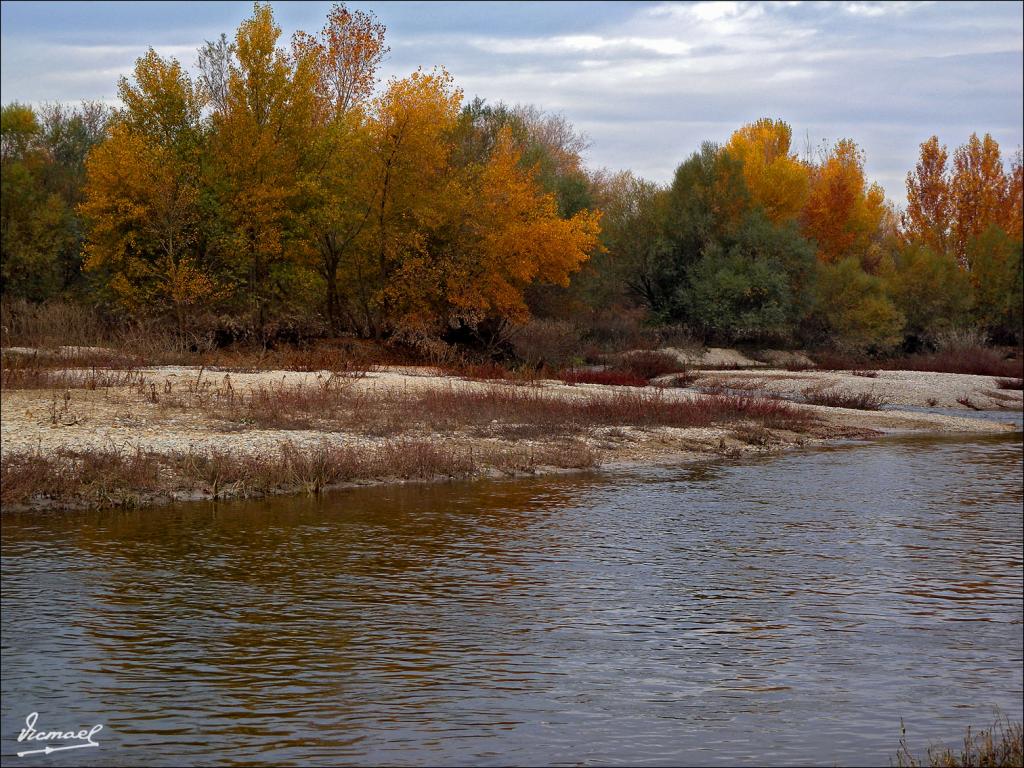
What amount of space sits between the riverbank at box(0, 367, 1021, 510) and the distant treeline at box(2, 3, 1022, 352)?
1260 centimetres

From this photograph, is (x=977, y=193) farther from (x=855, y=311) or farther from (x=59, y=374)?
(x=59, y=374)

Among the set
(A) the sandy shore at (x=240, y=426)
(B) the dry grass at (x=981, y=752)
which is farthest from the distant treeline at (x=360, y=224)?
(B) the dry grass at (x=981, y=752)

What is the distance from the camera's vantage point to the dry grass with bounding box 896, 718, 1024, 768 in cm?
760

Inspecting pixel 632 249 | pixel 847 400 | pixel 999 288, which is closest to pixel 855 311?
pixel 632 249

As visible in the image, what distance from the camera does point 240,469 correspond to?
20438mm

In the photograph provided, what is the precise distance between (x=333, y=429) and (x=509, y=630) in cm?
1388

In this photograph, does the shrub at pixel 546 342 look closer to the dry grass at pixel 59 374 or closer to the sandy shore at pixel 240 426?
the sandy shore at pixel 240 426

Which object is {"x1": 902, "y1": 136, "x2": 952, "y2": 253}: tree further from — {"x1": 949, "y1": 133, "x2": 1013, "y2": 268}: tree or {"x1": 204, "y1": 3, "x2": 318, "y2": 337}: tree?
{"x1": 204, "y1": 3, "x2": 318, "y2": 337}: tree

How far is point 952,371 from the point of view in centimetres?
5919

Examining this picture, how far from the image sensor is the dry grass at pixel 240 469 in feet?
60.3

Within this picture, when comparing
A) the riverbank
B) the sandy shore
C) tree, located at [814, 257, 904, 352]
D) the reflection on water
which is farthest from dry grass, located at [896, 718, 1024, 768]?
tree, located at [814, 257, 904, 352]

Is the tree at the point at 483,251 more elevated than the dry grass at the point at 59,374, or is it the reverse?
the tree at the point at 483,251

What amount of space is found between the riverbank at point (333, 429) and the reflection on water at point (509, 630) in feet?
4.16

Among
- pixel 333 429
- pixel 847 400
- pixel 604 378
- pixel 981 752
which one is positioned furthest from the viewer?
pixel 604 378
